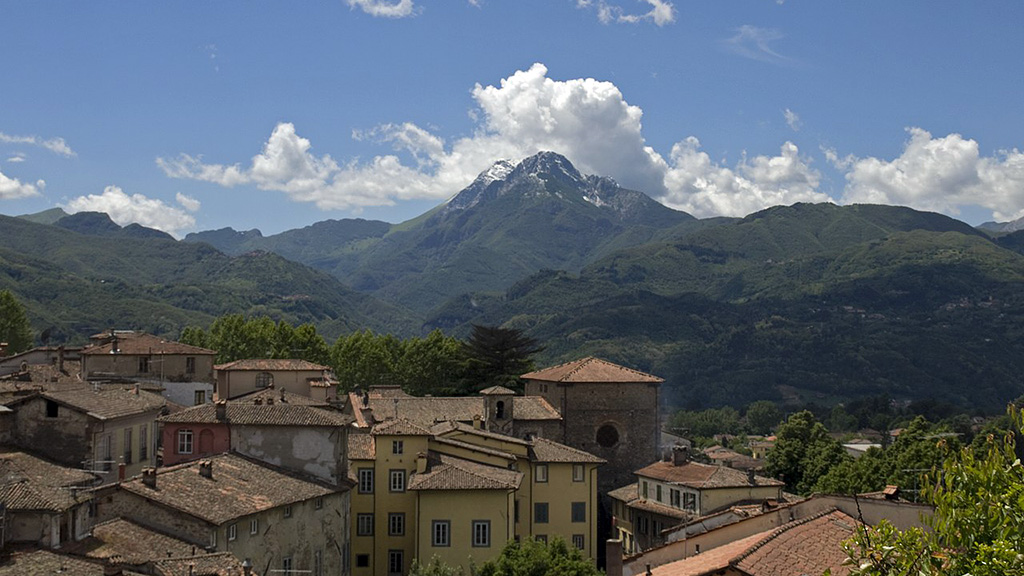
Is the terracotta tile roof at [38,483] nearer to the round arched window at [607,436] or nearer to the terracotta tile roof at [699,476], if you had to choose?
the terracotta tile roof at [699,476]

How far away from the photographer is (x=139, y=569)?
25047 millimetres

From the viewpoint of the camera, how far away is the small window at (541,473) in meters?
50.5

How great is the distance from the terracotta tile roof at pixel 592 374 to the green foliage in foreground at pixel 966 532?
52580 millimetres

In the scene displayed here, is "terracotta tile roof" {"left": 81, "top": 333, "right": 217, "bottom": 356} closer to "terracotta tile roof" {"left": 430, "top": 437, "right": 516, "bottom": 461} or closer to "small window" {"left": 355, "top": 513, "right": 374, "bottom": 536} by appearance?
"terracotta tile roof" {"left": 430, "top": 437, "right": 516, "bottom": 461}

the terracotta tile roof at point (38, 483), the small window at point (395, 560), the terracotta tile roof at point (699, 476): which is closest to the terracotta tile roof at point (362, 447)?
the small window at point (395, 560)

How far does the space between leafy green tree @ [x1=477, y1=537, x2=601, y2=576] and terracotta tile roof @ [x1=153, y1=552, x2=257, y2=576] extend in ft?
35.1

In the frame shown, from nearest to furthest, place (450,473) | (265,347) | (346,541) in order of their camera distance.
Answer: (346,541) → (450,473) → (265,347)

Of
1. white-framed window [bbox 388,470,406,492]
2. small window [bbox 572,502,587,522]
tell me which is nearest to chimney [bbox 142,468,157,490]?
white-framed window [bbox 388,470,406,492]

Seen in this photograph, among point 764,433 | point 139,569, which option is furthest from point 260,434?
point 764,433

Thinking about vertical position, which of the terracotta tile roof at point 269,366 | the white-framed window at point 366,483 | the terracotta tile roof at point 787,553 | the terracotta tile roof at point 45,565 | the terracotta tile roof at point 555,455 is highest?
the terracotta tile roof at point 269,366

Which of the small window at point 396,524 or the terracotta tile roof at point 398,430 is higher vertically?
the terracotta tile roof at point 398,430

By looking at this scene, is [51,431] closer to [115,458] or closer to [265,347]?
[115,458]

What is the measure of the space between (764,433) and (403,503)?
536 feet

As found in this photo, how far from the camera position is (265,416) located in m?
38.4
